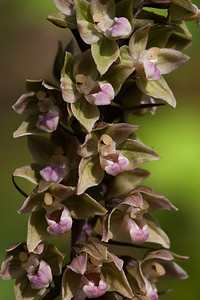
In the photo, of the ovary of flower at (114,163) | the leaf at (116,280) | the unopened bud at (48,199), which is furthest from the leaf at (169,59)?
the leaf at (116,280)

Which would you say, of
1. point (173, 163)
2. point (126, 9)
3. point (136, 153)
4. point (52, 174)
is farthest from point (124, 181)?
point (173, 163)

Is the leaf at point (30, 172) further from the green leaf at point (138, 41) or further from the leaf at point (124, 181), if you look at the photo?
the green leaf at point (138, 41)

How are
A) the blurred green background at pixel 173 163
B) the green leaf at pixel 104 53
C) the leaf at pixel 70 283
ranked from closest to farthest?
the green leaf at pixel 104 53 < the leaf at pixel 70 283 < the blurred green background at pixel 173 163

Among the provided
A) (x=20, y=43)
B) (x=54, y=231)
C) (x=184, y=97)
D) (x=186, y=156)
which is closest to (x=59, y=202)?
(x=54, y=231)

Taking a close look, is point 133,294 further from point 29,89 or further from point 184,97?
point 184,97

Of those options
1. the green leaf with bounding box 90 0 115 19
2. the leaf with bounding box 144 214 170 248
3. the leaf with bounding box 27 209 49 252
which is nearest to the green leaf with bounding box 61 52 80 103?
the green leaf with bounding box 90 0 115 19

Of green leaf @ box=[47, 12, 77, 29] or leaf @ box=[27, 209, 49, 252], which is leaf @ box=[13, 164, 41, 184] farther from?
green leaf @ box=[47, 12, 77, 29]

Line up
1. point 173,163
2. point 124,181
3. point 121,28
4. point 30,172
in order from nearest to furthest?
point 121,28 → point 30,172 → point 124,181 → point 173,163

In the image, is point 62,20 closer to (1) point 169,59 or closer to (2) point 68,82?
(2) point 68,82
